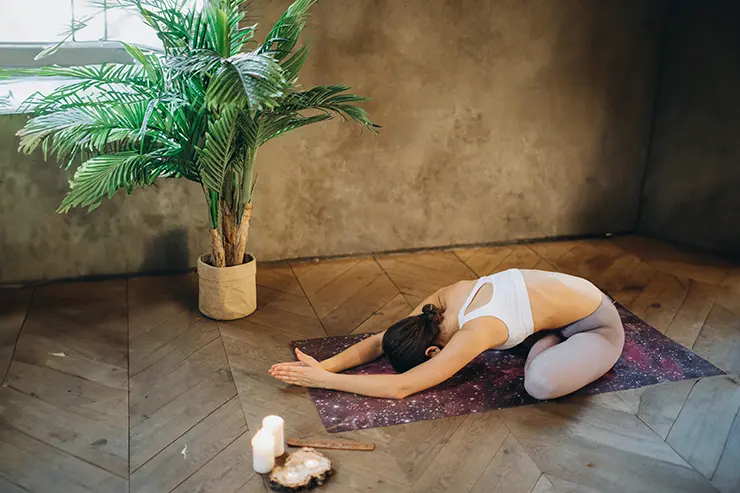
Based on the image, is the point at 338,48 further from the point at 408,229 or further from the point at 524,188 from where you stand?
the point at 524,188

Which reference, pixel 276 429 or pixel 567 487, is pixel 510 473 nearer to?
pixel 567 487

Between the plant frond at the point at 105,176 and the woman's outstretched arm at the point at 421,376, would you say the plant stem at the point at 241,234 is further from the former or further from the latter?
the woman's outstretched arm at the point at 421,376

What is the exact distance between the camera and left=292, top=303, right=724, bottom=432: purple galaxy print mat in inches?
101

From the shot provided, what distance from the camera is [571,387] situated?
2670 millimetres

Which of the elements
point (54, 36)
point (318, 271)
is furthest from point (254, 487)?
point (54, 36)

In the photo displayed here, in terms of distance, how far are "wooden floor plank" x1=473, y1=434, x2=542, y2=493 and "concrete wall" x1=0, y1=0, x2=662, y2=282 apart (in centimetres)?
179

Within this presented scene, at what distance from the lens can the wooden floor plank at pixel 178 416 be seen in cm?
238

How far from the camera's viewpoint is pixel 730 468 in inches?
92.4

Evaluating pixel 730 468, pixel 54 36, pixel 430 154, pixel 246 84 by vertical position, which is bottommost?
pixel 730 468

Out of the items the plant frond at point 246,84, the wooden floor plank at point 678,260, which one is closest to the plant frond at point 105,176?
the plant frond at point 246,84

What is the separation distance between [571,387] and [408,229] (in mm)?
1583

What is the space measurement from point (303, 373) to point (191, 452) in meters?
0.49

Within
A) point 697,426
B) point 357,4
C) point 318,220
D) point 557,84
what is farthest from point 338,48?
point 697,426

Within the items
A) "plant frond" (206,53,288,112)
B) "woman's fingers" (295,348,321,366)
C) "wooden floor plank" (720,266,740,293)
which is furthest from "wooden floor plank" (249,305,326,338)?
"wooden floor plank" (720,266,740,293)
